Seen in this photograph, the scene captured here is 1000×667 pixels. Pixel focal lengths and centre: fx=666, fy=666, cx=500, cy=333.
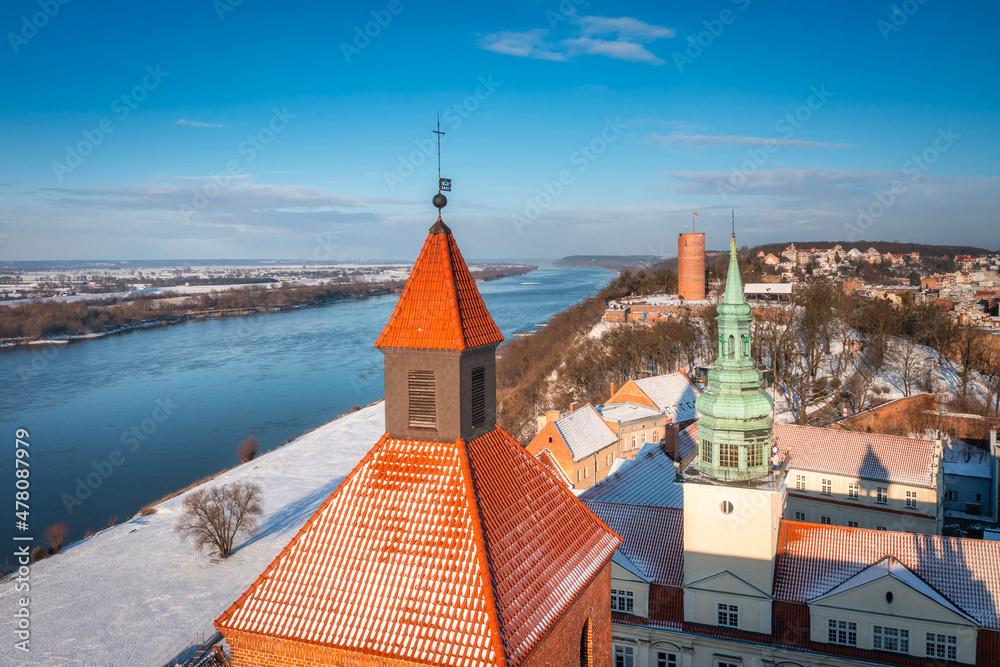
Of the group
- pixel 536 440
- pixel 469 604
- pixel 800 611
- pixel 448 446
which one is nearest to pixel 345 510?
pixel 448 446

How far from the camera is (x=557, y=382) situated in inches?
1946

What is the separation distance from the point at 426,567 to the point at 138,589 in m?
21.4

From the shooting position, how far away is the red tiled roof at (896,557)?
14.6 meters

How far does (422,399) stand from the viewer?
888 centimetres

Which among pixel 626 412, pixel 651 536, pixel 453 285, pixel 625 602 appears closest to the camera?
pixel 453 285

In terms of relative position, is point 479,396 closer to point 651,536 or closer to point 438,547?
point 438,547

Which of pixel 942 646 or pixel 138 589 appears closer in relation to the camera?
pixel 942 646

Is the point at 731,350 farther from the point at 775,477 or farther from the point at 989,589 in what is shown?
the point at 989,589

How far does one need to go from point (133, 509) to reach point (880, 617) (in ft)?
102

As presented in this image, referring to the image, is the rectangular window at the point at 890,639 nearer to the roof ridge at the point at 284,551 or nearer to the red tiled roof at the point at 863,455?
the red tiled roof at the point at 863,455

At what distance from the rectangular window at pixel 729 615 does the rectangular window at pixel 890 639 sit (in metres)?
2.93

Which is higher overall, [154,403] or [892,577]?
[892,577]

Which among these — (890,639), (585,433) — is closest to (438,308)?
(890,639)

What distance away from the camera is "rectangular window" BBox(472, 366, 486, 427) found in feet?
29.8
